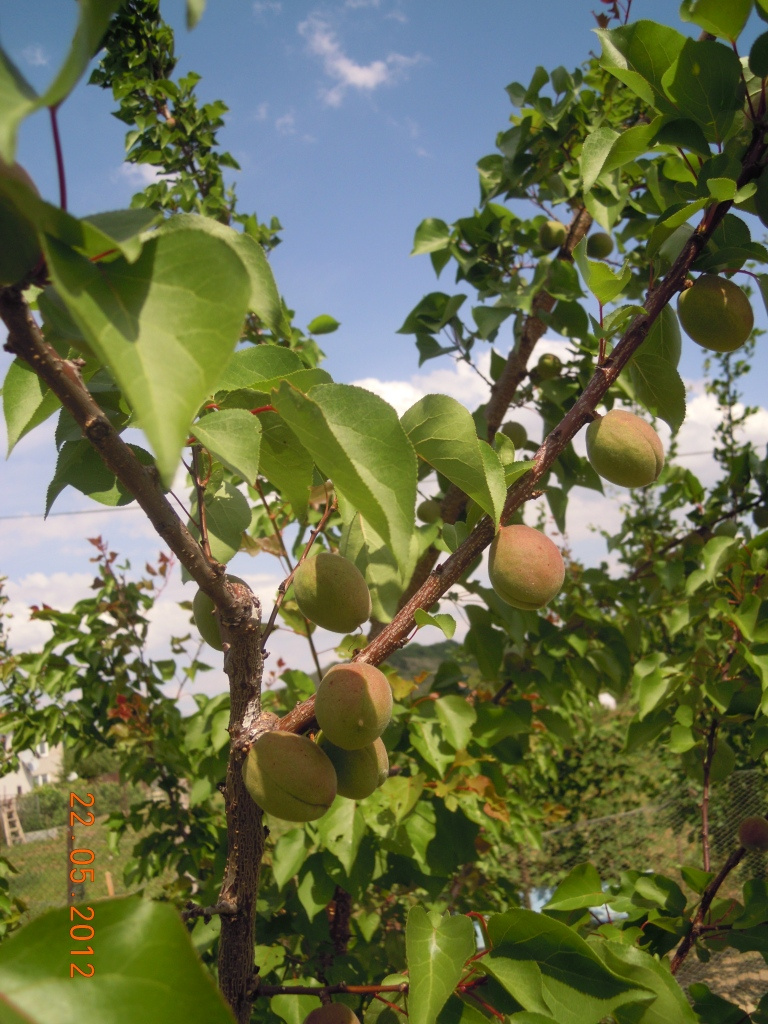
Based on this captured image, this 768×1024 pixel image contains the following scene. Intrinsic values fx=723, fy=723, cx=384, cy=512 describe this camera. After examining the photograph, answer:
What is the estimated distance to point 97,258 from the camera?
1.49 feet

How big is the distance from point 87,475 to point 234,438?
258 mm

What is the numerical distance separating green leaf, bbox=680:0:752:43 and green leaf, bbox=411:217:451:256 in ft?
4.71

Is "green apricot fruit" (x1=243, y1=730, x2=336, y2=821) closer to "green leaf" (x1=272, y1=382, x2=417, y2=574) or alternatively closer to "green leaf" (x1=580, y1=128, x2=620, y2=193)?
"green leaf" (x1=272, y1=382, x2=417, y2=574)

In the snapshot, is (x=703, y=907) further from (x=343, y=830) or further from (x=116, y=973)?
(x=116, y=973)

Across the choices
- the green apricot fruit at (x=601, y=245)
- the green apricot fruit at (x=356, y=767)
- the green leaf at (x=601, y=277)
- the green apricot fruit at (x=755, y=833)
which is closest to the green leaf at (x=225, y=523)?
the green apricot fruit at (x=356, y=767)

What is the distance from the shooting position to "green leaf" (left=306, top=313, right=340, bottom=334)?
2383mm

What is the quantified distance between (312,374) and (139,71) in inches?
105

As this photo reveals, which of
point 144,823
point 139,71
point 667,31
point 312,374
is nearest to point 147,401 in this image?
point 312,374

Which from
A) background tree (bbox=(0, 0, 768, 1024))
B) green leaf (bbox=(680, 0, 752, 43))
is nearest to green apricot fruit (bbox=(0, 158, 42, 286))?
background tree (bbox=(0, 0, 768, 1024))

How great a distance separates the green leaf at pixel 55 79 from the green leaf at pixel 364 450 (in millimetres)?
259

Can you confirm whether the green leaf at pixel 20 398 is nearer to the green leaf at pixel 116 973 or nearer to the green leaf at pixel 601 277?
the green leaf at pixel 116 973

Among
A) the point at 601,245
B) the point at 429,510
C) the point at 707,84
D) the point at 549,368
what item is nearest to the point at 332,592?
the point at 707,84

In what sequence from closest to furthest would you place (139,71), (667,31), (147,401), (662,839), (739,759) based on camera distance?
(147,401)
(667,31)
(139,71)
(739,759)
(662,839)

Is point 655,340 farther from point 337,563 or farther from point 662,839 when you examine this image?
point 662,839
